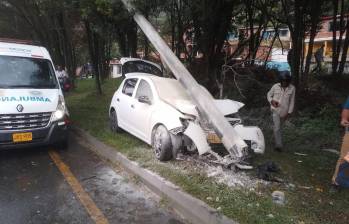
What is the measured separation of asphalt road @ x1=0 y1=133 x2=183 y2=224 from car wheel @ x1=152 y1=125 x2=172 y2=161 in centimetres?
70

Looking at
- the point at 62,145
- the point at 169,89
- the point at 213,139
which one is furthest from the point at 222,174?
the point at 62,145

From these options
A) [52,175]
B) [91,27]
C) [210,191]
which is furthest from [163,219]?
[91,27]

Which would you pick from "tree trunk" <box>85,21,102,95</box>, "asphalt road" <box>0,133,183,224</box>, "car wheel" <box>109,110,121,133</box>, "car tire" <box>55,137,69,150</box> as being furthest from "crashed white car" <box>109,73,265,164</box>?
"tree trunk" <box>85,21,102,95</box>

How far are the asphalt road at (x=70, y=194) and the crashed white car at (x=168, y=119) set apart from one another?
3.17 ft

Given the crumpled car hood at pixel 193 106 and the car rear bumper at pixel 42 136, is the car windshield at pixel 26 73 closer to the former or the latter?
the car rear bumper at pixel 42 136

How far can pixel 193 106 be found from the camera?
6762mm

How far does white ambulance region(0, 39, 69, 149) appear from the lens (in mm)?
6777

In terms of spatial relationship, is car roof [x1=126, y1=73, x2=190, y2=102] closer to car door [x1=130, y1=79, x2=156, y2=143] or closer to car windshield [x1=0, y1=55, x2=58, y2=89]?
car door [x1=130, y1=79, x2=156, y2=143]

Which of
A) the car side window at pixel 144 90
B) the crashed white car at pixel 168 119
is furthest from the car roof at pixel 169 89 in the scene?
the car side window at pixel 144 90

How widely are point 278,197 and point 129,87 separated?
4540mm

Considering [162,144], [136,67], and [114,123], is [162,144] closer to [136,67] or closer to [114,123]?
[114,123]

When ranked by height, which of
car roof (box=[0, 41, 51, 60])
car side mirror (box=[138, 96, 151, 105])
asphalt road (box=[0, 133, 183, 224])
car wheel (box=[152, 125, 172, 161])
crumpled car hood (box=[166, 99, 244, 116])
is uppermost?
car roof (box=[0, 41, 51, 60])

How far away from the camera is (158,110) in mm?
6887

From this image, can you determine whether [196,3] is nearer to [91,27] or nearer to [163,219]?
[91,27]
